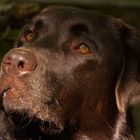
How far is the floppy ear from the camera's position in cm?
672

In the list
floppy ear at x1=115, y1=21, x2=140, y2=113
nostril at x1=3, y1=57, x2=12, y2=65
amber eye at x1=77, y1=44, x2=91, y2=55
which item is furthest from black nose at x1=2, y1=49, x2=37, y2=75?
floppy ear at x1=115, y1=21, x2=140, y2=113

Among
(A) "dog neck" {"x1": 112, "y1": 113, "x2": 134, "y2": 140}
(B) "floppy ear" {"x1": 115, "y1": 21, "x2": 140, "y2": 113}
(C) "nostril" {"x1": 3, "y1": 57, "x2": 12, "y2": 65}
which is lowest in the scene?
(A) "dog neck" {"x1": 112, "y1": 113, "x2": 134, "y2": 140}

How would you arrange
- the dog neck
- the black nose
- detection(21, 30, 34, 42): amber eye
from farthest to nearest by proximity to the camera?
the dog neck < detection(21, 30, 34, 42): amber eye < the black nose

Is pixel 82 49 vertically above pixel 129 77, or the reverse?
pixel 82 49

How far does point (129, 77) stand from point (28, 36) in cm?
101

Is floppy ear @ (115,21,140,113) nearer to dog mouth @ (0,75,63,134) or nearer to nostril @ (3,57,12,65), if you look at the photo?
dog mouth @ (0,75,63,134)

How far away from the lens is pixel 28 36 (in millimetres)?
6730

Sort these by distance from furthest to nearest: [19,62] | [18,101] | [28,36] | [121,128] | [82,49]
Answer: [121,128] < [28,36] < [82,49] < [18,101] < [19,62]

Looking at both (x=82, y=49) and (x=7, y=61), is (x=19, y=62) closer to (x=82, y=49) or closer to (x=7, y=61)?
(x=7, y=61)

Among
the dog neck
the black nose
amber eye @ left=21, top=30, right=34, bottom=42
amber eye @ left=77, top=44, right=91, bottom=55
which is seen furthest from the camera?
the dog neck

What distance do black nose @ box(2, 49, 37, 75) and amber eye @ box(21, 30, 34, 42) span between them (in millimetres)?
771

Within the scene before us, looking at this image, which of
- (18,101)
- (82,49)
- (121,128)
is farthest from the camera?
(121,128)

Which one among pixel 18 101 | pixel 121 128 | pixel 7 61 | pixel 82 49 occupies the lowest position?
pixel 121 128

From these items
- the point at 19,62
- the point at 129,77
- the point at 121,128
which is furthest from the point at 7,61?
the point at 121,128
